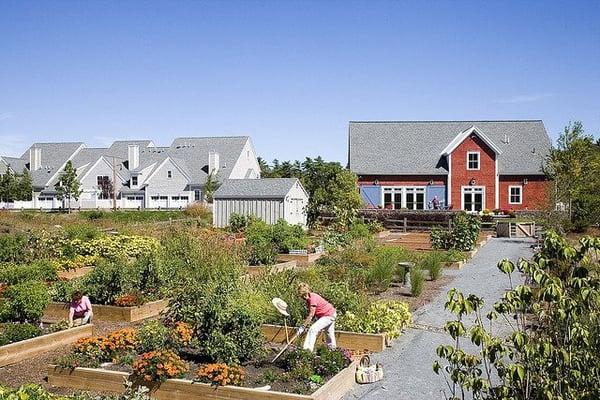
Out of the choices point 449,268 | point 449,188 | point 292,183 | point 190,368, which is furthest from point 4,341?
point 449,188

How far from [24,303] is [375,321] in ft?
21.2

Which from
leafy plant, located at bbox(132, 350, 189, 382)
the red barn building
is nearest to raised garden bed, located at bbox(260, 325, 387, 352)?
leafy plant, located at bbox(132, 350, 189, 382)

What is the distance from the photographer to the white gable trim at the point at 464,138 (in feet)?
155

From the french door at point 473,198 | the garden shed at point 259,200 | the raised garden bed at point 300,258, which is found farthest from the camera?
the french door at point 473,198

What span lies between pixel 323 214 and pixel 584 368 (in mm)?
36671

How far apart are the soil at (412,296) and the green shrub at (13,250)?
1104 centimetres

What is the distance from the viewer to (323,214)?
135 feet

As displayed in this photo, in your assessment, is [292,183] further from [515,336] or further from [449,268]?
[515,336]

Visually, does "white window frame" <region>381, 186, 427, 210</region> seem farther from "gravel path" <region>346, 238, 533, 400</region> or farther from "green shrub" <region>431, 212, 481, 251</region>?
"gravel path" <region>346, 238, 533, 400</region>

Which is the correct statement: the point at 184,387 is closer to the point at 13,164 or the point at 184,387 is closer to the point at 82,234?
the point at 82,234

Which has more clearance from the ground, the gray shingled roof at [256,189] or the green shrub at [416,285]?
the gray shingled roof at [256,189]

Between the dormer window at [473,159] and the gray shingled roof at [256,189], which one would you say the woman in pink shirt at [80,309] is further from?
the dormer window at [473,159]

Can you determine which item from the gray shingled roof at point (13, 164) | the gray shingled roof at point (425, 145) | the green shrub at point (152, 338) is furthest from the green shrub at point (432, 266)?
the gray shingled roof at point (13, 164)

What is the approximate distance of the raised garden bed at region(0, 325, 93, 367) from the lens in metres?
10.0
